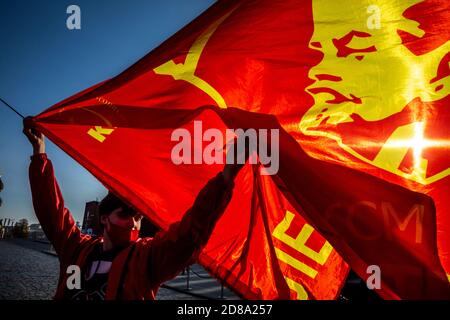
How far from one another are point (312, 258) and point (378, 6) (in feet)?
5.25

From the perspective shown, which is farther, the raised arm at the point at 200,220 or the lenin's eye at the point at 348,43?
the lenin's eye at the point at 348,43

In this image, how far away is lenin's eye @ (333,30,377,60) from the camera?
6.51ft

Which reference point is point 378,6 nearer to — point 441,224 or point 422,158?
point 422,158

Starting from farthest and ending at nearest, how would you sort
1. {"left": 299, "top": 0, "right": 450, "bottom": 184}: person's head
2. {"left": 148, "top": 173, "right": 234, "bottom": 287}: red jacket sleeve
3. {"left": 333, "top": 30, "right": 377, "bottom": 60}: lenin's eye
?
{"left": 333, "top": 30, "right": 377, "bottom": 60}: lenin's eye, {"left": 299, "top": 0, "right": 450, "bottom": 184}: person's head, {"left": 148, "top": 173, "right": 234, "bottom": 287}: red jacket sleeve

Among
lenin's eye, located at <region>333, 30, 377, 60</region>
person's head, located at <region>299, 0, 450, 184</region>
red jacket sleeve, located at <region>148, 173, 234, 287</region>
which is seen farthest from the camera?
lenin's eye, located at <region>333, 30, 377, 60</region>

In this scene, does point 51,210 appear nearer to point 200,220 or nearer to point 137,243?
point 137,243

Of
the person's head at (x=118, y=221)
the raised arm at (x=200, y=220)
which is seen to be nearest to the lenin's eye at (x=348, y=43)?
the raised arm at (x=200, y=220)

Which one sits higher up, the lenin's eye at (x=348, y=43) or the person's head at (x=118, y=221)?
the lenin's eye at (x=348, y=43)

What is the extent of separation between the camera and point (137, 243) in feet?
5.57

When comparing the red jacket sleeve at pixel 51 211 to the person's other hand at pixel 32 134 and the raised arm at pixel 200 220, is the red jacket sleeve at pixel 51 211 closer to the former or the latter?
the person's other hand at pixel 32 134

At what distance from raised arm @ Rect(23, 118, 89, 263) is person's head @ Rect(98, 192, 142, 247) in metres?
0.19

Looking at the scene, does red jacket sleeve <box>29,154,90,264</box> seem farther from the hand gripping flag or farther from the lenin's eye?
the lenin's eye

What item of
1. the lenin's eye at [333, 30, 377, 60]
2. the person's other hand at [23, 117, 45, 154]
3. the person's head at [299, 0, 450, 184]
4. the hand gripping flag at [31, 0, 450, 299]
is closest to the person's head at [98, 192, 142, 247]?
the hand gripping flag at [31, 0, 450, 299]

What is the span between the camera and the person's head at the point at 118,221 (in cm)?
183
